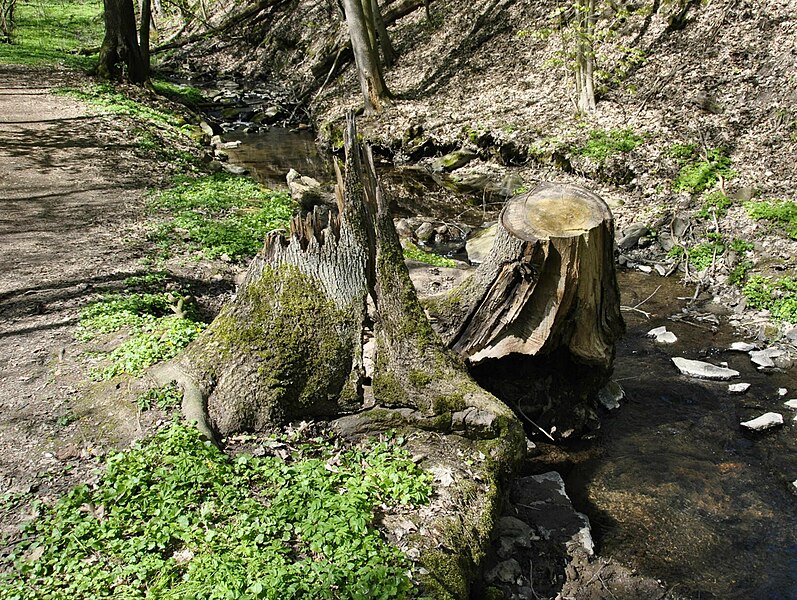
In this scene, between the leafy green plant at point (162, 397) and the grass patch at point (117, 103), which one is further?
the grass patch at point (117, 103)

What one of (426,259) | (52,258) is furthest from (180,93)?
(426,259)

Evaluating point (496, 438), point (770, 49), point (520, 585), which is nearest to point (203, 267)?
point (496, 438)

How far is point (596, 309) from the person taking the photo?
212 inches

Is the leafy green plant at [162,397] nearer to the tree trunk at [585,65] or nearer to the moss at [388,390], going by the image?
the moss at [388,390]

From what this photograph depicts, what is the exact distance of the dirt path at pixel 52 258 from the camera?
438 centimetres

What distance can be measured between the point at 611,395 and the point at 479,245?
449cm

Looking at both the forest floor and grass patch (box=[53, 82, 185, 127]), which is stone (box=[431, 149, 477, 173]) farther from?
grass patch (box=[53, 82, 185, 127])

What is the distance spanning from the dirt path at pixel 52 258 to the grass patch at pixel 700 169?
842 cm

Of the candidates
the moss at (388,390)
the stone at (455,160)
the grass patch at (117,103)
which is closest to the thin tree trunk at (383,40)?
the grass patch at (117,103)

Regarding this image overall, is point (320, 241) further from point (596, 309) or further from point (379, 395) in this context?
point (596, 309)

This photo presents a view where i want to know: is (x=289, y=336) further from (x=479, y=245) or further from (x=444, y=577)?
(x=479, y=245)

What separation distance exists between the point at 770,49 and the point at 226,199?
33.0ft

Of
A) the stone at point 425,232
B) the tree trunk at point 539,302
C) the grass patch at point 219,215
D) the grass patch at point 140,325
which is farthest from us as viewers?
the stone at point 425,232

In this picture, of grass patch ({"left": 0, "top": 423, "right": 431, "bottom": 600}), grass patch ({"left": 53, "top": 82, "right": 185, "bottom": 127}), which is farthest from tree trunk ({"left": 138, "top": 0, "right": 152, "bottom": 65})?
grass patch ({"left": 0, "top": 423, "right": 431, "bottom": 600})
